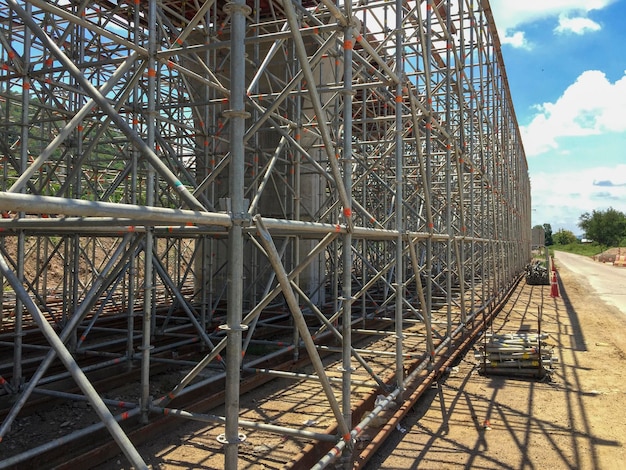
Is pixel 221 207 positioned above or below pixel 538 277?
above

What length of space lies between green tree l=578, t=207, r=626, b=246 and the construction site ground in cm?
9237

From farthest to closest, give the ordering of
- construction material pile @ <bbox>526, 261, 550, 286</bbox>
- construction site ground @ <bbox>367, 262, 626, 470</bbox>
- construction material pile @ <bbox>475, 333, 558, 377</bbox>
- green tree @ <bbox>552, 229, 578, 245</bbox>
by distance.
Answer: green tree @ <bbox>552, 229, 578, 245</bbox>, construction material pile @ <bbox>526, 261, 550, 286</bbox>, construction material pile @ <bbox>475, 333, 558, 377</bbox>, construction site ground @ <bbox>367, 262, 626, 470</bbox>

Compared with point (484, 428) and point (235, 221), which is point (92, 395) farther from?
point (484, 428)

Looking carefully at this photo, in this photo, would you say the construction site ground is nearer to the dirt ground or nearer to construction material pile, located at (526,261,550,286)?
the dirt ground

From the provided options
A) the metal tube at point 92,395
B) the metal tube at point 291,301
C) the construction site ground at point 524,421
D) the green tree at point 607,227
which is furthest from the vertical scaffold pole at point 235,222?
the green tree at point 607,227

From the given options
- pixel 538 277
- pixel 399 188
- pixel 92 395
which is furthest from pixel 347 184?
pixel 538 277

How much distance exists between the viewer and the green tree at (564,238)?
129m

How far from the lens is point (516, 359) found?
28.0ft

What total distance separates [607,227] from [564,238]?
36.9 m

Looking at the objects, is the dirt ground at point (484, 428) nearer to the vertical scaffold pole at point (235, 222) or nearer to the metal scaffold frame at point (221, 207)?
the metal scaffold frame at point (221, 207)

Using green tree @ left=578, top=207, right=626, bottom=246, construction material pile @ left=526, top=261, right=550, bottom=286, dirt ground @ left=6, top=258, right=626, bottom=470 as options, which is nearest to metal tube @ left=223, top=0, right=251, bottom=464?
dirt ground @ left=6, top=258, right=626, bottom=470

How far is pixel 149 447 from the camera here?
5074 millimetres

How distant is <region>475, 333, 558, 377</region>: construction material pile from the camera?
27.5 feet

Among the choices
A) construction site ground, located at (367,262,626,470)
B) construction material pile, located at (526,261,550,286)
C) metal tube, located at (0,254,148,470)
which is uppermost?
metal tube, located at (0,254,148,470)
